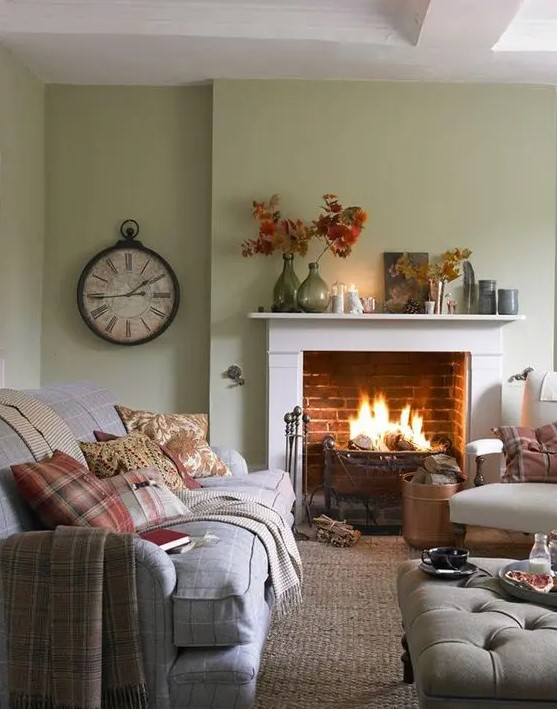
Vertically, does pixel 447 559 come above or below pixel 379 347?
below

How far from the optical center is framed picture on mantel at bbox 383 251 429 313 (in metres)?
5.10

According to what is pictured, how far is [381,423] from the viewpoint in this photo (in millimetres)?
5316

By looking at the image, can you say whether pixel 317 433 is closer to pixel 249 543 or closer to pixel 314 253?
pixel 314 253

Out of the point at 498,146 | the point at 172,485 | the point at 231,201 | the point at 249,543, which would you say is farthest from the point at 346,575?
the point at 498,146

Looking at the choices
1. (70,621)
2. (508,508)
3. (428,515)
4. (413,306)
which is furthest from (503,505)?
(70,621)

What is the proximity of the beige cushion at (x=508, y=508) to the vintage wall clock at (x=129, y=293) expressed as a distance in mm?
2128

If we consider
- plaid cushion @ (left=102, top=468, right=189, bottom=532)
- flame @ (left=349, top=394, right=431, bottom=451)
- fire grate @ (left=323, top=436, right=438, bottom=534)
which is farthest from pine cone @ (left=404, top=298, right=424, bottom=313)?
plaid cushion @ (left=102, top=468, right=189, bottom=532)

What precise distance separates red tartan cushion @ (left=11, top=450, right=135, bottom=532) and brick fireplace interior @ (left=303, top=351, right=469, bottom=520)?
9.17 ft

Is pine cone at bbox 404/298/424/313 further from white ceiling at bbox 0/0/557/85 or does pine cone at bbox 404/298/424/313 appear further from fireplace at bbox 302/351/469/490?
white ceiling at bbox 0/0/557/85

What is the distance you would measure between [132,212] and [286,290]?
107 centimetres

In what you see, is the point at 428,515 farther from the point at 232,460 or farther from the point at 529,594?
the point at 529,594

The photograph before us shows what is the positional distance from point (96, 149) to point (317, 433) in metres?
2.18

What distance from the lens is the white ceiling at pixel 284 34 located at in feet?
14.2

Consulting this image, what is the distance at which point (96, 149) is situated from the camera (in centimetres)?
524
